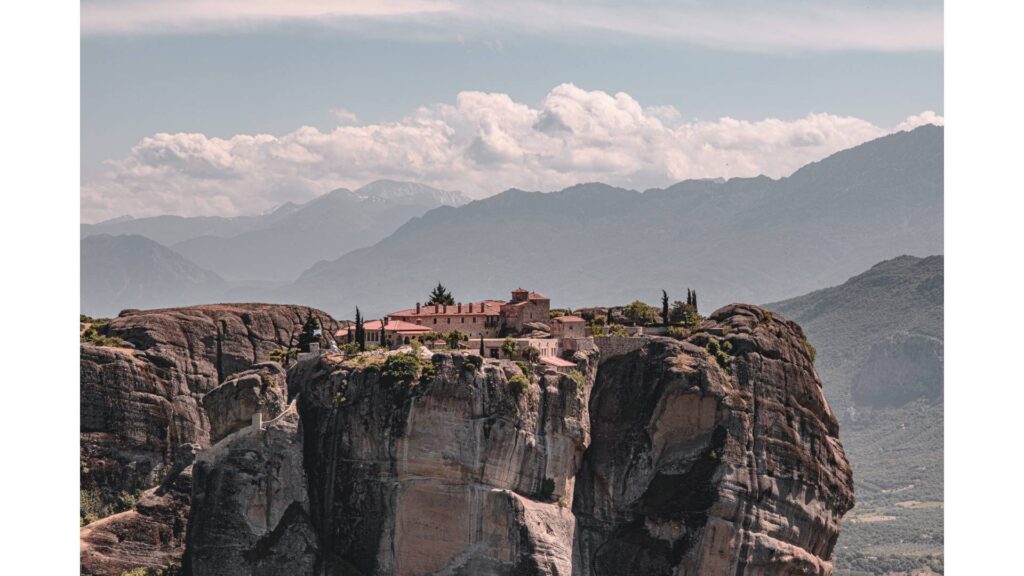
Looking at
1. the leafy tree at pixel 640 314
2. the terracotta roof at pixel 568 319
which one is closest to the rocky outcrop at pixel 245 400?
the terracotta roof at pixel 568 319

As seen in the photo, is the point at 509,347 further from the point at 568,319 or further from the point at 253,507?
the point at 253,507

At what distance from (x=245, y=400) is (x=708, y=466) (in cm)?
2771

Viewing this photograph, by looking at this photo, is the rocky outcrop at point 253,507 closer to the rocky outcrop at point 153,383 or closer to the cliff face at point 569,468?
the cliff face at point 569,468

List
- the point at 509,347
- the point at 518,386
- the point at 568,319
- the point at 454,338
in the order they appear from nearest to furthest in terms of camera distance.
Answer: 1. the point at 518,386
2. the point at 509,347
3. the point at 454,338
4. the point at 568,319

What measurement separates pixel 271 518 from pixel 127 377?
83.1 feet

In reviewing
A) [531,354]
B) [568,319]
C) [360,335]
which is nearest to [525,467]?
[531,354]

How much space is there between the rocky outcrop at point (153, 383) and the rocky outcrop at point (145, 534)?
849cm

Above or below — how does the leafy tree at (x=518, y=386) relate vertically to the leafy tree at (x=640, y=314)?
below

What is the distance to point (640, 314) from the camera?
140250 millimetres

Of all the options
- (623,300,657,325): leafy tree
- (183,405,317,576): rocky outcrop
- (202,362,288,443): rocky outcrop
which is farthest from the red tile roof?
(183,405,317,576): rocky outcrop

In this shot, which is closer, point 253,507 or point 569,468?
point 253,507

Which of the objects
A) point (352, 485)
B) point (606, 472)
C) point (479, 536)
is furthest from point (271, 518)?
point (606, 472)

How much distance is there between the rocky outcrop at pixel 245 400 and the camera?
124 metres

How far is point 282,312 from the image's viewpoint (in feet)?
513
